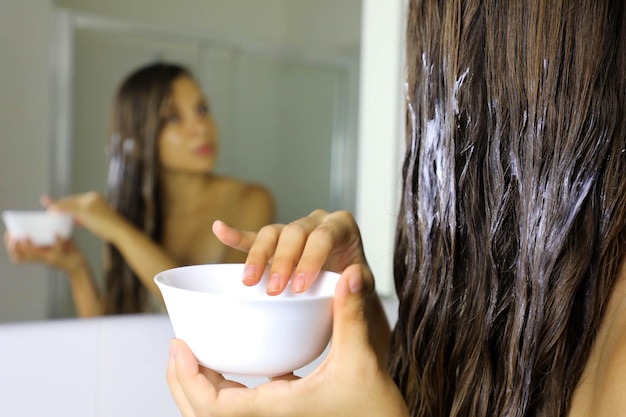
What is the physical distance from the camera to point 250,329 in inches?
17.8

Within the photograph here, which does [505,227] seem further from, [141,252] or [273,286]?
[141,252]

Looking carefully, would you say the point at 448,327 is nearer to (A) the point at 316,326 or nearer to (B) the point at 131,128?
(A) the point at 316,326

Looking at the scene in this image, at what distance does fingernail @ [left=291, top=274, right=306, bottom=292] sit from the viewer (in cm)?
53

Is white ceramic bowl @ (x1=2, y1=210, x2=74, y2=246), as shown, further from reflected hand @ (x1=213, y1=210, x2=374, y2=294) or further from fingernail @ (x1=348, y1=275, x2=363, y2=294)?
fingernail @ (x1=348, y1=275, x2=363, y2=294)

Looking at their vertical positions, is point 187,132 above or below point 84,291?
above

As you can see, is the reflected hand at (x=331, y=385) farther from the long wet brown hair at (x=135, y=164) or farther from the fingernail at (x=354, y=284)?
the long wet brown hair at (x=135, y=164)

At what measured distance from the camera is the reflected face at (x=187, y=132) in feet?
2.76

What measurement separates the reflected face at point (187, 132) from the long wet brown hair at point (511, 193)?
30cm

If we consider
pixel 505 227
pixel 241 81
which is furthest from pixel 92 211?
pixel 505 227

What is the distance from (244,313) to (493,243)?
1.07 ft

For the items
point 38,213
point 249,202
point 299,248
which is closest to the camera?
point 299,248

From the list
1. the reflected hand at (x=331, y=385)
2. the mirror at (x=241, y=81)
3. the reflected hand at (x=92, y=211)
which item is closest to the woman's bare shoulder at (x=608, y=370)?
the reflected hand at (x=331, y=385)

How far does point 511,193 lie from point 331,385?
0.98 feet

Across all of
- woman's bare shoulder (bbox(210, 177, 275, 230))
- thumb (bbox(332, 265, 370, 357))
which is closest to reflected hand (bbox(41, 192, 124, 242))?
woman's bare shoulder (bbox(210, 177, 275, 230))
